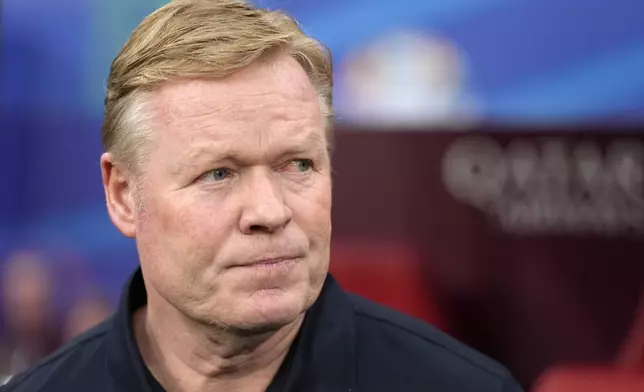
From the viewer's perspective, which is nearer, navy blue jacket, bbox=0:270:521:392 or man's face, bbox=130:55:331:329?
man's face, bbox=130:55:331:329

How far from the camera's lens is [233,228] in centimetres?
138

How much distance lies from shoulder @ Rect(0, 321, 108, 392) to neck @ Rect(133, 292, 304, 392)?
0.36 feet

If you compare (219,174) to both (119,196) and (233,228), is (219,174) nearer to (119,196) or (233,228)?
(233,228)

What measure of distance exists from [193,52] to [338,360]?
1.73 ft

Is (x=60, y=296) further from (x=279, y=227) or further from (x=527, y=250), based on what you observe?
(x=279, y=227)

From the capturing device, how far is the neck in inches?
58.7

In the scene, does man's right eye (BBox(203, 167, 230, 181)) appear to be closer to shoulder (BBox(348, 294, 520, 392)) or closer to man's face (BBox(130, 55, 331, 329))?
man's face (BBox(130, 55, 331, 329))

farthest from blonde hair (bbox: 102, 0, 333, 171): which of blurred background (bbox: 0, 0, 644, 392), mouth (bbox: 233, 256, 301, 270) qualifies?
blurred background (bbox: 0, 0, 644, 392)

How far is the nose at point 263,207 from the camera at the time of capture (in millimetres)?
1353

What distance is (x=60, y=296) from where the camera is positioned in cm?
296

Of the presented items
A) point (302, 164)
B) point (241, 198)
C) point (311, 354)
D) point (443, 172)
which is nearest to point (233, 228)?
point (241, 198)

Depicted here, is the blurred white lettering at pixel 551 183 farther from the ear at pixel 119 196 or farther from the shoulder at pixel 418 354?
the ear at pixel 119 196

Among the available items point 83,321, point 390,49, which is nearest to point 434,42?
point 390,49

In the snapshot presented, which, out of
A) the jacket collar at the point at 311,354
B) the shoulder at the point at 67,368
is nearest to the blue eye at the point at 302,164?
the jacket collar at the point at 311,354
